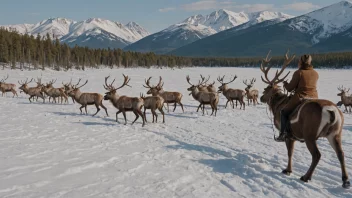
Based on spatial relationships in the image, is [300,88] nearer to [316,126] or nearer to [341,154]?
[316,126]

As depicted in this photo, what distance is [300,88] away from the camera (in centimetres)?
743

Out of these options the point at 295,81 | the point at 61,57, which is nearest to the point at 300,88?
the point at 295,81

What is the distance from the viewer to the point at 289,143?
7.51 m

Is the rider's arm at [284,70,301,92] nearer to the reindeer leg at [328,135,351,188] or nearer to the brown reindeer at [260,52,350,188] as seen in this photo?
the brown reindeer at [260,52,350,188]

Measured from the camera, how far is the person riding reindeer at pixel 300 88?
7223 mm

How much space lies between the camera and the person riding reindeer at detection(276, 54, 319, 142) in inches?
284

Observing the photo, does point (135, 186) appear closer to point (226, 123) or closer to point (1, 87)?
point (226, 123)

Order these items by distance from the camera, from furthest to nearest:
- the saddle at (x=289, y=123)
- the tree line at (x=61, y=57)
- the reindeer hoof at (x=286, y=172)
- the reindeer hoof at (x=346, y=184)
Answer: the tree line at (x=61, y=57)
the reindeer hoof at (x=286, y=172)
the saddle at (x=289, y=123)
the reindeer hoof at (x=346, y=184)

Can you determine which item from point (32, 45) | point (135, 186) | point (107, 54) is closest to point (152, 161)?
point (135, 186)

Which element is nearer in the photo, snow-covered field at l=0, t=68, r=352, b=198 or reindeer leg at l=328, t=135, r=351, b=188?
snow-covered field at l=0, t=68, r=352, b=198

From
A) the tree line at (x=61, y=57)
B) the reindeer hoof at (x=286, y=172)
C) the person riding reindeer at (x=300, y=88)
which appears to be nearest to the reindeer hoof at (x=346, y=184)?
the reindeer hoof at (x=286, y=172)

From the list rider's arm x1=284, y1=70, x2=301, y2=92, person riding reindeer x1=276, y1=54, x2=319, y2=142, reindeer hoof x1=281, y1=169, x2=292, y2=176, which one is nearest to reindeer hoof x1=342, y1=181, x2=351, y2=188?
reindeer hoof x1=281, y1=169, x2=292, y2=176

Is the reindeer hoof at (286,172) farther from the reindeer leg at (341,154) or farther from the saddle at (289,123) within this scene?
the reindeer leg at (341,154)

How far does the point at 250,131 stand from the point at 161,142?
15.8ft
